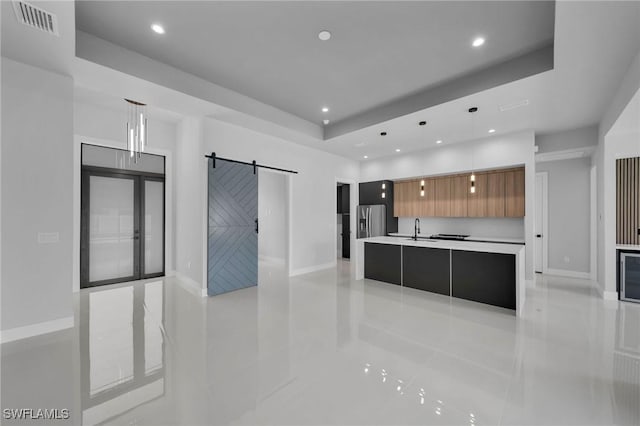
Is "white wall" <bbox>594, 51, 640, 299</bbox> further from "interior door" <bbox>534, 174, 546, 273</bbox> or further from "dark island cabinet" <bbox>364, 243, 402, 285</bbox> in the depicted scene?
"dark island cabinet" <bbox>364, 243, 402, 285</bbox>

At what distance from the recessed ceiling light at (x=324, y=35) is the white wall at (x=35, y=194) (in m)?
3.06

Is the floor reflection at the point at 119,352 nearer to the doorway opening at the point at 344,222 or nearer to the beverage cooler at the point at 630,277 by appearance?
the doorway opening at the point at 344,222

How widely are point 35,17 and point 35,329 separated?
124 inches

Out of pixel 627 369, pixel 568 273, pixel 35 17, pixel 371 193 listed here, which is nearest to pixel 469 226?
pixel 568 273

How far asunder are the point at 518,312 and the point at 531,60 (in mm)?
3146

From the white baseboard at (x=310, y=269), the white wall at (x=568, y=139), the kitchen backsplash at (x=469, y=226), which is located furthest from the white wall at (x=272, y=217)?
the white wall at (x=568, y=139)

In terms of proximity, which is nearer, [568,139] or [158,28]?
[158,28]

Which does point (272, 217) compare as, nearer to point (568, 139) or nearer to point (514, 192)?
point (514, 192)

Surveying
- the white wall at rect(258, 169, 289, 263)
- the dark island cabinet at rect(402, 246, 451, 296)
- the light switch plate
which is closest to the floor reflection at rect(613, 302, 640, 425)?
the dark island cabinet at rect(402, 246, 451, 296)

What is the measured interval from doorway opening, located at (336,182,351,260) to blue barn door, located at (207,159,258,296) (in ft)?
11.7

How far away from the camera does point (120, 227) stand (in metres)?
5.24

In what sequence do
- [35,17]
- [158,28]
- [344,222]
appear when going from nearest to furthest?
[35,17] < [158,28] < [344,222]

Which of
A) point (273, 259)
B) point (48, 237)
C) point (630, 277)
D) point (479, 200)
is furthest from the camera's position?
point (273, 259)

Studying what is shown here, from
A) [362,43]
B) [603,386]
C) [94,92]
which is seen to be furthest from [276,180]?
[603,386]
